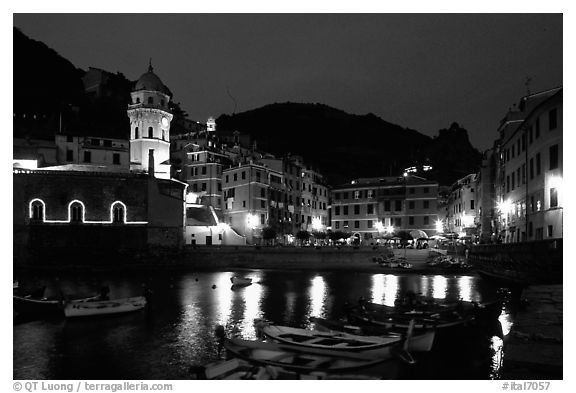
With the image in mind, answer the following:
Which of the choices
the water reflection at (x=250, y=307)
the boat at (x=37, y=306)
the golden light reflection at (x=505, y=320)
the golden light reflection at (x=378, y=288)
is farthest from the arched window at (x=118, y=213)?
the golden light reflection at (x=505, y=320)

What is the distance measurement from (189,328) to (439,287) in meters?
21.1

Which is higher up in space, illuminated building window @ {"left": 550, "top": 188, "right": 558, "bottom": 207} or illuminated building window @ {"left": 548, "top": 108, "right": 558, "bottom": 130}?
illuminated building window @ {"left": 548, "top": 108, "right": 558, "bottom": 130}

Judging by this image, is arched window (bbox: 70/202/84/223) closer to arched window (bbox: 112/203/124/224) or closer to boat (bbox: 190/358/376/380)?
arched window (bbox: 112/203/124/224)

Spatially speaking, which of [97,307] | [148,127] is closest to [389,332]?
[97,307]

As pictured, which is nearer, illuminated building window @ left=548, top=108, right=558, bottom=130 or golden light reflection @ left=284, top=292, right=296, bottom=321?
golden light reflection @ left=284, top=292, right=296, bottom=321

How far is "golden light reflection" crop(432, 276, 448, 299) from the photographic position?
31672mm

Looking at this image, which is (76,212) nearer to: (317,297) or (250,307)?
(317,297)

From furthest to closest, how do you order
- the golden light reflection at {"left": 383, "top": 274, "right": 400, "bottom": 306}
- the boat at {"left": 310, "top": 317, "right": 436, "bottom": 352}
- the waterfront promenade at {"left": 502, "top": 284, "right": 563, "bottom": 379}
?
the golden light reflection at {"left": 383, "top": 274, "right": 400, "bottom": 306} → the boat at {"left": 310, "top": 317, "right": 436, "bottom": 352} → the waterfront promenade at {"left": 502, "top": 284, "right": 563, "bottom": 379}

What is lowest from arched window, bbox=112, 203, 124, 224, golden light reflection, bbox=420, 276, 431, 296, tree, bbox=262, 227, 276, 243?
golden light reflection, bbox=420, 276, 431, 296

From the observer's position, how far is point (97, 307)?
77.4 ft

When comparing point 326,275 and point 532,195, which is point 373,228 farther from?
point 532,195

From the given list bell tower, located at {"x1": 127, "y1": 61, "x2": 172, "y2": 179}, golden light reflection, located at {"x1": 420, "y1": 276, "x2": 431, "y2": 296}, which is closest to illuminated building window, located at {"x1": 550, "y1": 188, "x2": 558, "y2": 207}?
golden light reflection, located at {"x1": 420, "y1": 276, "x2": 431, "y2": 296}

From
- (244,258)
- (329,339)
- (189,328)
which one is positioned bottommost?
(189,328)

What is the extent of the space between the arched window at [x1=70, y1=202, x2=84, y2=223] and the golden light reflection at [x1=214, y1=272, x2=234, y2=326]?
1771 cm
